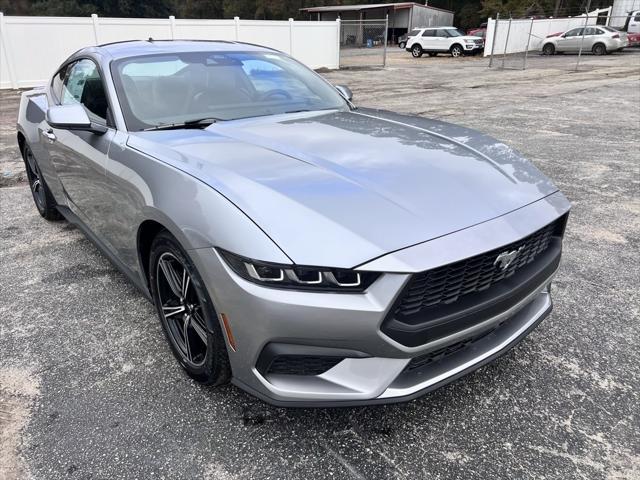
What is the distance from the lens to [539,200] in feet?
7.50

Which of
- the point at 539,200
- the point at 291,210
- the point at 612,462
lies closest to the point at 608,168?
the point at 539,200

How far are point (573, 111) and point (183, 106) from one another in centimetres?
960

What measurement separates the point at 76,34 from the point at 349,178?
684 inches

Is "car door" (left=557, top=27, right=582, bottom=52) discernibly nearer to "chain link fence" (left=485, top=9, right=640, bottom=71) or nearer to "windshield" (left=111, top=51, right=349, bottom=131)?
"chain link fence" (left=485, top=9, right=640, bottom=71)

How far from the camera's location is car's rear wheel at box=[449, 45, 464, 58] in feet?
93.4

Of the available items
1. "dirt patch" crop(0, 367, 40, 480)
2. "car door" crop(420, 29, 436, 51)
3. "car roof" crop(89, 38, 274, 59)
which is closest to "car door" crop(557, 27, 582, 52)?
"car door" crop(420, 29, 436, 51)

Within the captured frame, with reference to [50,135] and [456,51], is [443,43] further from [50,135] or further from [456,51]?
[50,135]

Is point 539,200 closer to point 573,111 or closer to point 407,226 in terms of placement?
point 407,226

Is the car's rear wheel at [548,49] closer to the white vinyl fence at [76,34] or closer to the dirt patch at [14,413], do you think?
the white vinyl fence at [76,34]

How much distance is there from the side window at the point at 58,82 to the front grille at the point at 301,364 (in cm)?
333

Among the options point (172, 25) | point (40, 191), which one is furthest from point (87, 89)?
point (172, 25)

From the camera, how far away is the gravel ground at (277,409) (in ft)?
6.46

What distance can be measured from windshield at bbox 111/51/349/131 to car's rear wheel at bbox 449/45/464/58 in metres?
27.7

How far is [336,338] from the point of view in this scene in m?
1.74
